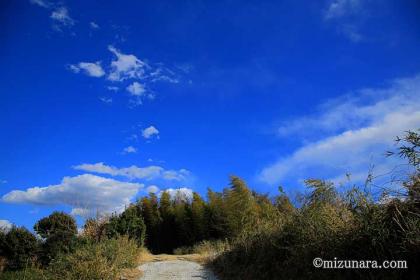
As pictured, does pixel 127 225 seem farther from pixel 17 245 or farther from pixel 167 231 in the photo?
pixel 167 231

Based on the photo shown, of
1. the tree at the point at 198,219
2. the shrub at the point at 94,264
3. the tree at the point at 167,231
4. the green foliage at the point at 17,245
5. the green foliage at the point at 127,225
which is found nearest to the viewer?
the shrub at the point at 94,264

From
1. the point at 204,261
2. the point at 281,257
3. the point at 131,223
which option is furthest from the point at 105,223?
the point at 281,257

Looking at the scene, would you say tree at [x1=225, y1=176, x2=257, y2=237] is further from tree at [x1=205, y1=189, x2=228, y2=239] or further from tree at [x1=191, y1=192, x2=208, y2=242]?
tree at [x1=191, y1=192, x2=208, y2=242]

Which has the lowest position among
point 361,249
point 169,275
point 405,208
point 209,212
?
point 169,275

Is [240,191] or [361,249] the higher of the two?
[240,191]

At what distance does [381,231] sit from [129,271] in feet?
Answer: 30.5

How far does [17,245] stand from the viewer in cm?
2316

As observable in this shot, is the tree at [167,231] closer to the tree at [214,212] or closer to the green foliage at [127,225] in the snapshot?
the tree at [214,212]

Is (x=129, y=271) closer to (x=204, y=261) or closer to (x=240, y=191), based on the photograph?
(x=204, y=261)

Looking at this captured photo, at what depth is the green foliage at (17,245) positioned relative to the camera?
2271 cm

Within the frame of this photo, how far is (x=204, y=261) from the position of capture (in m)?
16.9

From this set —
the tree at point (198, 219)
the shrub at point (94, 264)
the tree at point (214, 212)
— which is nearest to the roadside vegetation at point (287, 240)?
the shrub at point (94, 264)

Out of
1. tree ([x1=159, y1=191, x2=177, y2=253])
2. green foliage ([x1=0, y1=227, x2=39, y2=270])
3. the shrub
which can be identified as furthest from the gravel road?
tree ([x1=159, y1=191, x2=177, y2=253])

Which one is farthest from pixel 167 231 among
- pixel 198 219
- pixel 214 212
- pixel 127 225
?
pixel 127 225
